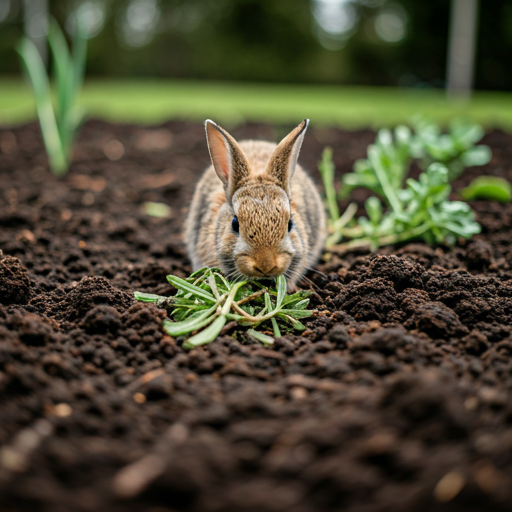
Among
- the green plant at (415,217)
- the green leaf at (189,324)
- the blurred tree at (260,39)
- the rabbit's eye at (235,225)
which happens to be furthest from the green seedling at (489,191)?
the blurred tree at (260,39)

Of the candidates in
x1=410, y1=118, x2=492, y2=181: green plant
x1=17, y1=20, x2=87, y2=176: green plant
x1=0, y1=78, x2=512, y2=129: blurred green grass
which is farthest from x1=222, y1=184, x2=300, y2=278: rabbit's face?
x1=0, y1=78, x2=512, y2=129: blurred green grass

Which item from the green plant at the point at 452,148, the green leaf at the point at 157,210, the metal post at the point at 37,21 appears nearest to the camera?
the green plant at the point at 452,148

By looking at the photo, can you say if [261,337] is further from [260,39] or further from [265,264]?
[260,39]

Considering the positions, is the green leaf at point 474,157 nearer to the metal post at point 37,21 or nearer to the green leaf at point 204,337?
the green leaf at point 204,337

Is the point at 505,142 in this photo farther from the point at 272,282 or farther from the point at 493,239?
the point at 272,282

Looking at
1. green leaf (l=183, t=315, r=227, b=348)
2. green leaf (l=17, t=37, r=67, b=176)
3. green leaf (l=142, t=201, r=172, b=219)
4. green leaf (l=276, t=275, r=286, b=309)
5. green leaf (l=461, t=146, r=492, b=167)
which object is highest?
green leaf (l=17, t=37, r=67, b=176)

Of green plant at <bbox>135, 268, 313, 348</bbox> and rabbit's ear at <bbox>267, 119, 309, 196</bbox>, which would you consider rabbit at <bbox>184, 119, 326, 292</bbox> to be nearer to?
rabbit's ear at <bbox>267, 119, 309, 196</bbox>
